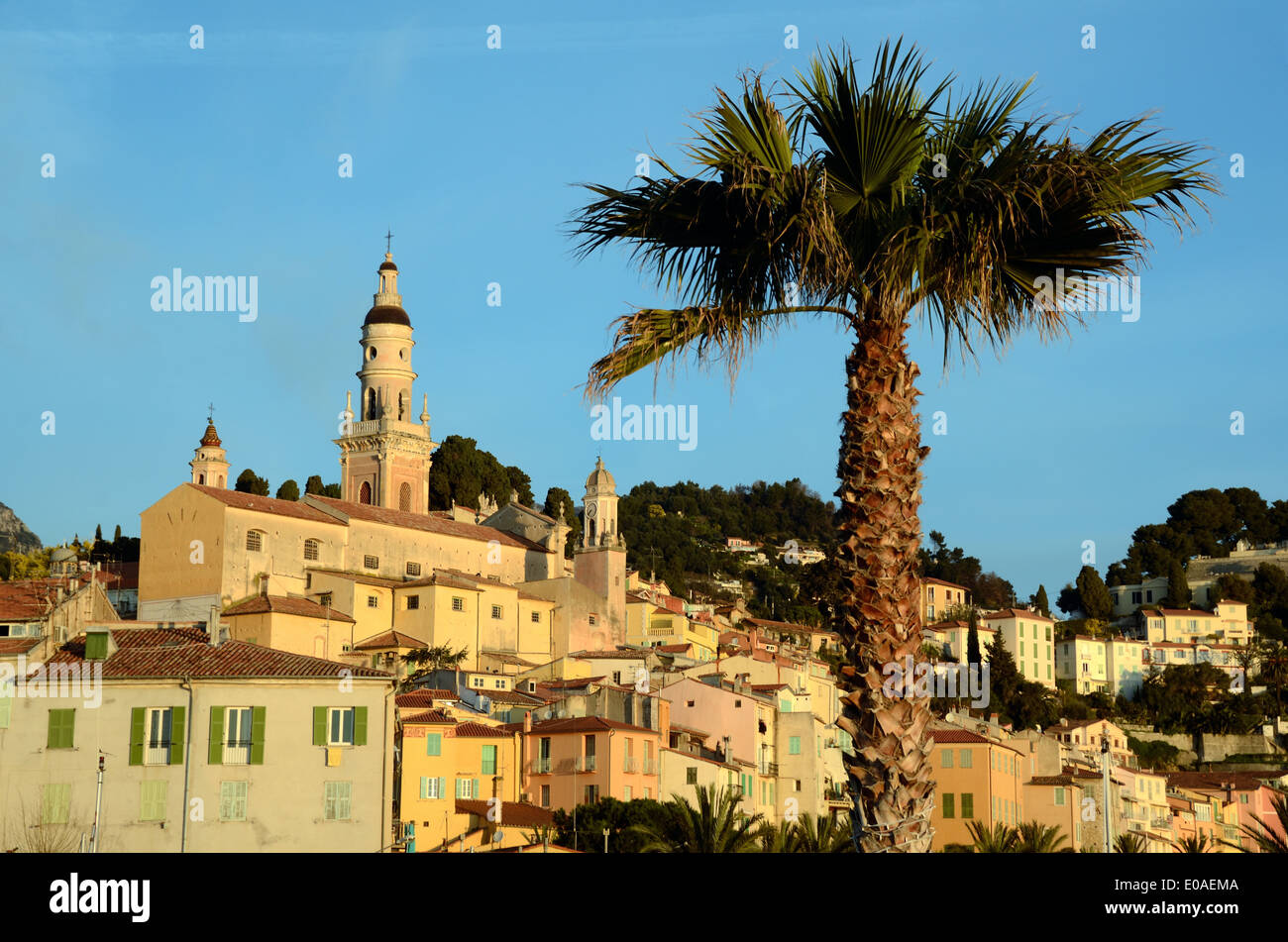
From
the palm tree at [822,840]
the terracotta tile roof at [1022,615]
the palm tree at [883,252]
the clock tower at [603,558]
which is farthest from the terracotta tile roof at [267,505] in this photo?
the terracotta tile roof at [1022,615]

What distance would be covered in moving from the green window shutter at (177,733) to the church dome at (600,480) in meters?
56.8

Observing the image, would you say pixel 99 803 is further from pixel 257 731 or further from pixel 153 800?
pixel 257 731

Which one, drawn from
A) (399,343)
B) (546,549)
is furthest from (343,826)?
(399,343)

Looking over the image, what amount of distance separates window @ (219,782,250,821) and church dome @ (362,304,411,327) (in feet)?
211

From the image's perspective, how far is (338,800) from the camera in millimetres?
42438

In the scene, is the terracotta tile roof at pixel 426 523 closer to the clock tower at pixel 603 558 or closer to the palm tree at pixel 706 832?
the clock tower at pixel 603 558

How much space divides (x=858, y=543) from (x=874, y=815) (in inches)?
69.3

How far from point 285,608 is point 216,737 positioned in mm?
32698

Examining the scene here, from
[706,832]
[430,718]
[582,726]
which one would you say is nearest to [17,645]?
[430,718]

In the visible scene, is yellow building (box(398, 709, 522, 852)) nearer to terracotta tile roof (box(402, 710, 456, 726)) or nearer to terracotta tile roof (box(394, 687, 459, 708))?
terracotta tile roof (box(402, 710, 456, 726))

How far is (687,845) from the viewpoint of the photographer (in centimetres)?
4478

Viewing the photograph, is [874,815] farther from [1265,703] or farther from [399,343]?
[1265,703]

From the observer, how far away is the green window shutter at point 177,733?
138 feet
